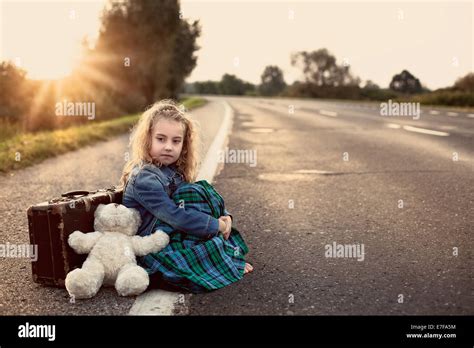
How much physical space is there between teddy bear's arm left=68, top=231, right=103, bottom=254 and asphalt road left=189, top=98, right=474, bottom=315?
2.39 ft

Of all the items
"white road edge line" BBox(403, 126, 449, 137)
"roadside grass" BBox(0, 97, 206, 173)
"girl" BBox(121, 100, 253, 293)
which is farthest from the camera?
"white road edge line" BBox(403, 126, 449, 137)

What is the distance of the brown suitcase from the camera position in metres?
3.24

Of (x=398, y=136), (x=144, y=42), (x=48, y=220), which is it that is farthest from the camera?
(x=144, y=42)

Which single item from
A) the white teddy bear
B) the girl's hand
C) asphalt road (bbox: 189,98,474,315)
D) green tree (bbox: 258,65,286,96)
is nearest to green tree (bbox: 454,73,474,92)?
asphalt road (bbox: 189,98,474,315)

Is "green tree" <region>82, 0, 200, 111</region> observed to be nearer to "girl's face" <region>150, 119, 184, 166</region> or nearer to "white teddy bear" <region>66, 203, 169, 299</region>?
"girl's face" <region>150, 119, 184, 166</region>

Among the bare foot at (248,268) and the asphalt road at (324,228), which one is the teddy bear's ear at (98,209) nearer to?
the asphalt road at (324,228)

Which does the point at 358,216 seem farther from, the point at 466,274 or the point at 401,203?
the point at 466,274

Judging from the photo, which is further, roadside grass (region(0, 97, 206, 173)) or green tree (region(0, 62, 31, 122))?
green tree (region(0, 62, 31, 122))

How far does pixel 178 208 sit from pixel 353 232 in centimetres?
165

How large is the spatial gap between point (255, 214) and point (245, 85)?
495 feet

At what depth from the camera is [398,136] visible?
1286 centimetres

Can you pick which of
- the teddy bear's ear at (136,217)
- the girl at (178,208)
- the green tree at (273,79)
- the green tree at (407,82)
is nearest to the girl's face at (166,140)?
the girl at (178,208)

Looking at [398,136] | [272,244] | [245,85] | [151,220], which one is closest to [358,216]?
[272,244]

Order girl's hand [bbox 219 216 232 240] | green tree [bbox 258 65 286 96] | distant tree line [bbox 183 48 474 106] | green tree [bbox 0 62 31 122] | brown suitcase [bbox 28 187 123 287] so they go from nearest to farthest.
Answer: brown suitcase [bbox 28 187 123 287]
girl's hand [bbox 219 216 232 240]
green tree [bbox 0 62 31 122]
distant tree line [bbox 183 48 474 106]
green tree [bbox 258 65 286 96]
